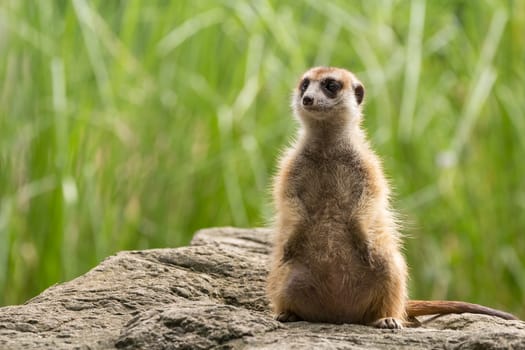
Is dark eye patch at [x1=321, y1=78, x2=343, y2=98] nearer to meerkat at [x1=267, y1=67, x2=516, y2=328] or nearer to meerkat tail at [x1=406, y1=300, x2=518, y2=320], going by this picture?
meerkat at [x1=267, y1=67, x2=516, y2=328]

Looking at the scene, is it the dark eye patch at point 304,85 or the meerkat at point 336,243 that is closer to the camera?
the meerkat at point 336,243

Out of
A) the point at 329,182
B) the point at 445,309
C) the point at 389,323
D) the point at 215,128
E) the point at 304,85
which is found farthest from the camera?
the point at 215,128

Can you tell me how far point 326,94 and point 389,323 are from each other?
2.50 ft

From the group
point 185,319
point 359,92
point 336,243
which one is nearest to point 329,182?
point 336,243

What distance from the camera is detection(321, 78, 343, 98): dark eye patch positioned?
116 inches

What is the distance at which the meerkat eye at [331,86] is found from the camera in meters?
2.94

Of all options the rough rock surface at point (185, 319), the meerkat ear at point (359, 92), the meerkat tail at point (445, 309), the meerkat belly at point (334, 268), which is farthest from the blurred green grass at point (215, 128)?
the meerkat belly at point (334, 268)

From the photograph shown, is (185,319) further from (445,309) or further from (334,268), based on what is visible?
(445,309)

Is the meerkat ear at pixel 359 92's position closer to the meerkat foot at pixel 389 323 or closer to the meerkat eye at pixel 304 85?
the meerkat eye at pixel 304 85

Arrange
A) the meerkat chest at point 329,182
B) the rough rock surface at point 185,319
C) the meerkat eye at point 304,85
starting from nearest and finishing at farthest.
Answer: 1. the rough rock surface at point 185,319
2. the meerkat chest at point 329,182
3. the meerkat eye at point 304,85

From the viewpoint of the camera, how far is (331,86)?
2.95m

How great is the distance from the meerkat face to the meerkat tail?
610mm

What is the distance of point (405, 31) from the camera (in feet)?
17.0

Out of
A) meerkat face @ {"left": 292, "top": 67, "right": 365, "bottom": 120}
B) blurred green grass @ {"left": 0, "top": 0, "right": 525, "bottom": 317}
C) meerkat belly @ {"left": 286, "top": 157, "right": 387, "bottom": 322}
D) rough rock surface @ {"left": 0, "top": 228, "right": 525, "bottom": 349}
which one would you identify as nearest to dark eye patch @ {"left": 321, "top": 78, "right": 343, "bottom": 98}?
meerkat face @ {"left": 292, "top": 67, "right": 365, "bottom": 120}
